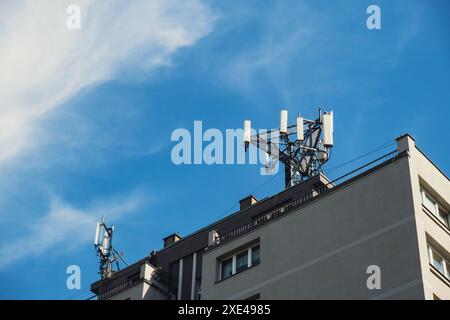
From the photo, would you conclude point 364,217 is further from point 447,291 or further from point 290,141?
point 290,141

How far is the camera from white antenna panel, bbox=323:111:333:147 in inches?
2418

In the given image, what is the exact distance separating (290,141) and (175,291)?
13.5m

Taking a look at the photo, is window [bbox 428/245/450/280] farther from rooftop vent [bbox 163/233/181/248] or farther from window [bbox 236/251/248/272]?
rooftop vent [bbox 163/233/181/248]

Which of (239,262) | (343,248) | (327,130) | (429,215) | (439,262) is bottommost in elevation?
(439,262)

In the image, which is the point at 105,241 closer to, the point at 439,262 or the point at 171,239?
the point at 171,239

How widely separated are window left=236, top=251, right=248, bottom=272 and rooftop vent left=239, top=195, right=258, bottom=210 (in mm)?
9426

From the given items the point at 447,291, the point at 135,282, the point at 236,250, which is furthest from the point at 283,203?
the point at 447,291

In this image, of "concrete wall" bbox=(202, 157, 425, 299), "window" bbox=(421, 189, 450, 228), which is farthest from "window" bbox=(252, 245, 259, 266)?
"window" bbox=(421, 189, 450, 228)

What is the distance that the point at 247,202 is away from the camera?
2413 inches

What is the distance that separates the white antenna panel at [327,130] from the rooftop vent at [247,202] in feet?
18.3

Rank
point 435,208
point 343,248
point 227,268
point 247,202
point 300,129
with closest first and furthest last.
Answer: point 343,248
point 435,208
point 227,268
point 247,202
point 300,129

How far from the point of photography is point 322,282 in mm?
46031

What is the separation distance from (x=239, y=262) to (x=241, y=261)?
0.44ft

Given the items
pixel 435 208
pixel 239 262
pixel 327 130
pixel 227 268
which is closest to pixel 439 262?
pixel 435 208
